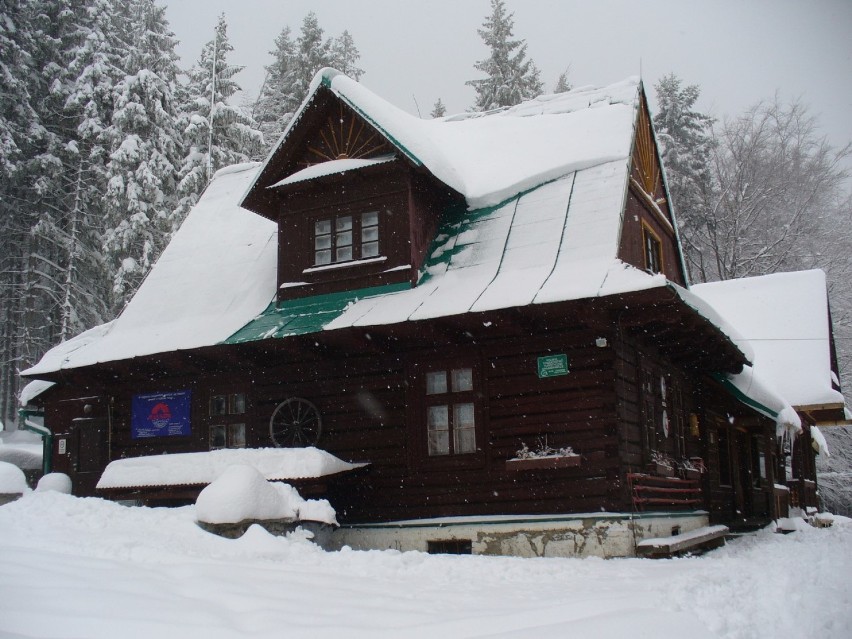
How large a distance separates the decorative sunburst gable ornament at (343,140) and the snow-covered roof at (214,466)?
5.67 m

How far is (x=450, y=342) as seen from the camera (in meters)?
13.1

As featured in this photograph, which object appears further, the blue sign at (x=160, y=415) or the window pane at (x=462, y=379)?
the blue sign at (x=160, y=415)

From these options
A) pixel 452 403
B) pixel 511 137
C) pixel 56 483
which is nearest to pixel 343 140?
pixel 511 137

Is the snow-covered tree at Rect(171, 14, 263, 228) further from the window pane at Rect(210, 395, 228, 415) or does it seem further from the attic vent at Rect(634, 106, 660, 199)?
the attic vent at Rect(634, 106, 660, 199)

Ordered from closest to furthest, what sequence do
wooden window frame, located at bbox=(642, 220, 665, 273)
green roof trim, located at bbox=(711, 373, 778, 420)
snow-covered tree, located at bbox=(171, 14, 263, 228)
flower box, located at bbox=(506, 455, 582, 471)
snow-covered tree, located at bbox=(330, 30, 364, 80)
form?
flower box, located at bbox=(506, 455, 582, 471)
wooden window frame, located at bbox=(642, 220, 665, 273)
green roof trim, located at bbox=(711, 373, 778, 420)
snow-covered tree, located at bbox=(171, 14, 263, 228)
snow-covered tree, located at bbox=(330, 30, 364, 80)

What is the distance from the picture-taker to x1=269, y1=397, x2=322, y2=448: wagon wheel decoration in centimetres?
1411

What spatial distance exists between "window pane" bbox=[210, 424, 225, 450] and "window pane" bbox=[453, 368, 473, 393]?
5.00m

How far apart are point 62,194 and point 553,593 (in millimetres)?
31565

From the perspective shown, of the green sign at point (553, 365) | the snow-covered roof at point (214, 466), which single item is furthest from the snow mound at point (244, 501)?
the green sign at point (553, 365)

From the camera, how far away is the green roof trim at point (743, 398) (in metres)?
16.6

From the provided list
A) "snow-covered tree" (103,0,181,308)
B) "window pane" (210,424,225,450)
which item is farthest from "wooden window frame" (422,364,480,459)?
"snow-covered tree" (103,0,181,308)

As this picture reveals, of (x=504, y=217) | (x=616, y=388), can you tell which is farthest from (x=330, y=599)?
(x=504, y=217)

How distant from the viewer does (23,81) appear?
30656 millimetres

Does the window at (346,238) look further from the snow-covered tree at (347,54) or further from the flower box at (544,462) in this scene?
the snow-covered tree at (347,54)
